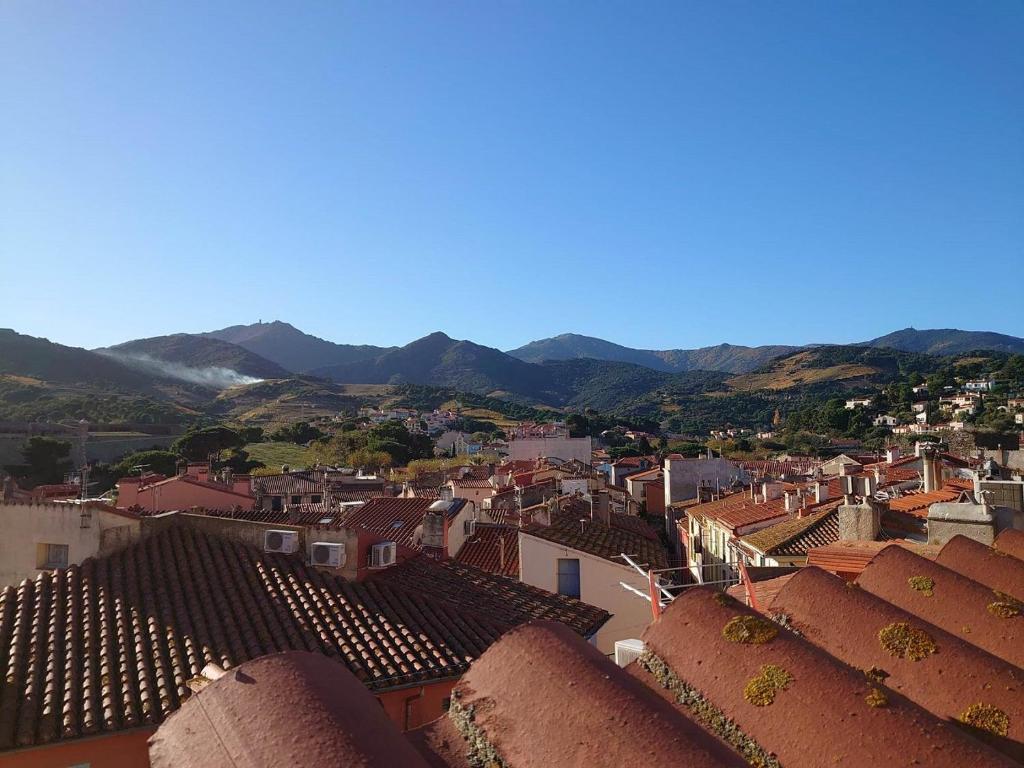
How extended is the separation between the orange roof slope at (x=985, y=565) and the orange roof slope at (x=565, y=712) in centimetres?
367

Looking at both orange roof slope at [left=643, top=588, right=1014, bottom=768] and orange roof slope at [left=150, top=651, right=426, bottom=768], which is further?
orange roof slope at [left=643, top=588, right=1014, bottom=768]

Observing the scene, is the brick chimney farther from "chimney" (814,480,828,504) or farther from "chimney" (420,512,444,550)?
"chimney" (814,480,828,504)

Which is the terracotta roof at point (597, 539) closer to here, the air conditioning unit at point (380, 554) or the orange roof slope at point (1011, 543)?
the air conditioning unit at point (380, 554)

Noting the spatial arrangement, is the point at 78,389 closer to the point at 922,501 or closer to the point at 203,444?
the point at 203,444

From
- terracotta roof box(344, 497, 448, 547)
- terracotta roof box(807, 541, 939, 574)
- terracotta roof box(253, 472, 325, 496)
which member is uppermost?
terracotta roof box(807, 541, 939, 574)

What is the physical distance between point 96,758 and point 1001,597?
25.3ft

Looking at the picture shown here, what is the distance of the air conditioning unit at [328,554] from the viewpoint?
11562mm

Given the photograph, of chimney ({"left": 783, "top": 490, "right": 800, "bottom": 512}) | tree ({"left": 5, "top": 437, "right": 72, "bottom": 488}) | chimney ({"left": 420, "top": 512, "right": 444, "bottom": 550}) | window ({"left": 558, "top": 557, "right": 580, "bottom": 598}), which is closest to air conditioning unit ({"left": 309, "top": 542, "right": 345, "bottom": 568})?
window ({"left": 558, "top": 557, "right": 580, "bottom": 598})

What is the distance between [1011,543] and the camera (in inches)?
259

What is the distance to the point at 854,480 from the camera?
2275 centimetres

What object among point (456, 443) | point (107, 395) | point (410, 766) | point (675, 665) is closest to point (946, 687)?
point (675, 665)

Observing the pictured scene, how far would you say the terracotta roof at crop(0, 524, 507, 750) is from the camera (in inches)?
295

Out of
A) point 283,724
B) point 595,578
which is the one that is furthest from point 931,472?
point 283,724

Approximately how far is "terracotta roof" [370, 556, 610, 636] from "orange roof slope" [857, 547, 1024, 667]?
276 inches
